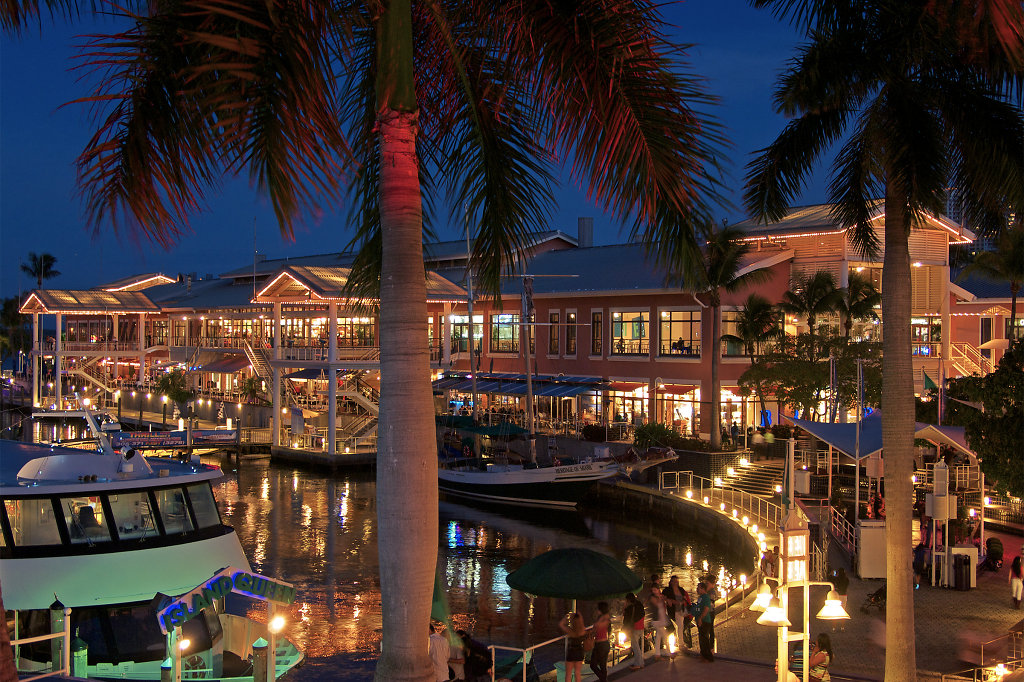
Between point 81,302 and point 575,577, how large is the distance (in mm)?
56278

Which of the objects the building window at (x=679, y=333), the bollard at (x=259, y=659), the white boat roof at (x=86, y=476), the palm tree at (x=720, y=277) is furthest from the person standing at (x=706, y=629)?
the building window at (x=679, y=333)

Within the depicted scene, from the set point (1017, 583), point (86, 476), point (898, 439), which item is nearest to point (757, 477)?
point (1017, 583)

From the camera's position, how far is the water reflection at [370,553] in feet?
68.9

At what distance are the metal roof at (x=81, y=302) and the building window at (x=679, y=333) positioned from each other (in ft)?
134

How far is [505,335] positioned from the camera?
177 ft

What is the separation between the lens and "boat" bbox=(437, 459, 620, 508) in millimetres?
36688

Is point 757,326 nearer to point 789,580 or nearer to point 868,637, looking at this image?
point 868,637

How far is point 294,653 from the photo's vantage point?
13625 millimetres

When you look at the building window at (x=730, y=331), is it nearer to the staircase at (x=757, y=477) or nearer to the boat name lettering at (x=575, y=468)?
the staircase at (x=757, y=477)

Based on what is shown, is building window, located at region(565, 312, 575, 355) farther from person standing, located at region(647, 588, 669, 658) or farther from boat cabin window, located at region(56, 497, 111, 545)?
boat cabin window, located at region(56, 497, 111, 545)

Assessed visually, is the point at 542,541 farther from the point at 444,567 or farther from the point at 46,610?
the point at 46,610

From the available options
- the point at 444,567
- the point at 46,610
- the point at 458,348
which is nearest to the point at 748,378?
the point at 444,567

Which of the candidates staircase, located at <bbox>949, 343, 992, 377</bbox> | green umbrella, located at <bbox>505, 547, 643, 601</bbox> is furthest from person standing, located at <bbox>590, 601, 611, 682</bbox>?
staircase, located at <bbox>949, 343, 992, 377</bbox>

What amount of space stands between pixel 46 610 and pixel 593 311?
3797 cm
